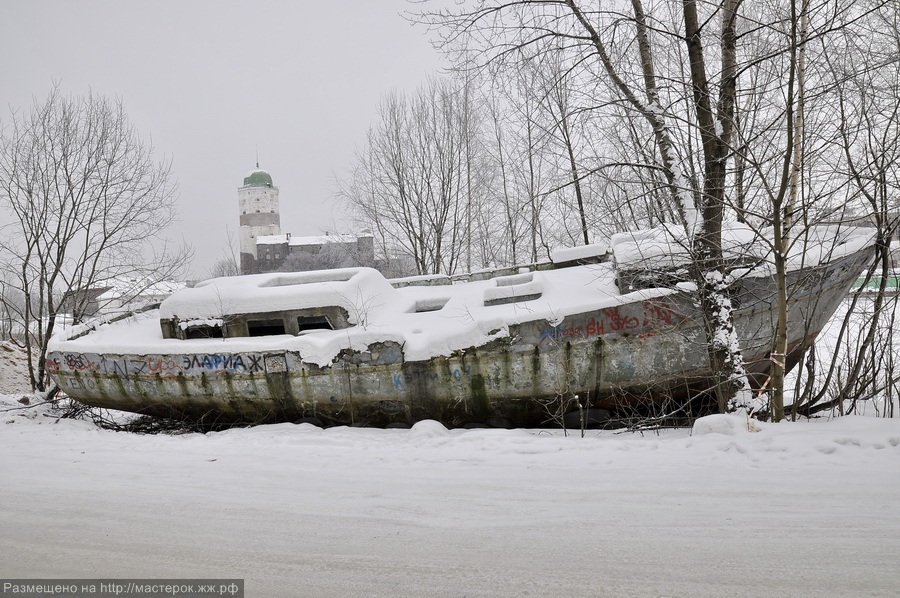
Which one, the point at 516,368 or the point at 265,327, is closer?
the point at 516,368

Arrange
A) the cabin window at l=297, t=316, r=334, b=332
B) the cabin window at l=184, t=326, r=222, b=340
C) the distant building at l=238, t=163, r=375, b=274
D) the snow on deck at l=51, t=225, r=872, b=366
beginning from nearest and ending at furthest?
the snow on deck at l=51, t=225, r=872, b=366
the cabin window at l=297, t=316, r=334, b=332
the cabin window at l=184, t=326, r=222, b=340
the distant building at l=238, t=163, r=375, b=274

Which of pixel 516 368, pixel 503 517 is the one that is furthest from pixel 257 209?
pixel 503 517

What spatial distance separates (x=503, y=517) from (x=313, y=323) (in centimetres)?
578

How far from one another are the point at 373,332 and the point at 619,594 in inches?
211

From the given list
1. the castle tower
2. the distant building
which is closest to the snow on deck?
the distant building

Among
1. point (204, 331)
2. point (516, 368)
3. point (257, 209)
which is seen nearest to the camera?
point (516, 368)

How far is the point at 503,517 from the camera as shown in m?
2.86

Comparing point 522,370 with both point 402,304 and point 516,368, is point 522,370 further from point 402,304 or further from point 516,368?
point 402,304

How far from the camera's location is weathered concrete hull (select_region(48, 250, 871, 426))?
644 cm

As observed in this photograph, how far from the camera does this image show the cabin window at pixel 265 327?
8.00 metres

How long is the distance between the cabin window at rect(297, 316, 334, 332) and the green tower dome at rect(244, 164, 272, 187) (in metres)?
73.4

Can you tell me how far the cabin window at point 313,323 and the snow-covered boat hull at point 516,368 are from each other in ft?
0.99

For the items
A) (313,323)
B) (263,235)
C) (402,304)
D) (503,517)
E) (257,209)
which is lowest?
(503,517)

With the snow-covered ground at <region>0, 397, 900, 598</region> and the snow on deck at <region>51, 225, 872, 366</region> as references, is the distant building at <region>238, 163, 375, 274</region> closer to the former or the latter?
the snow on deck at <region>51, 225, 872, 366</region>
